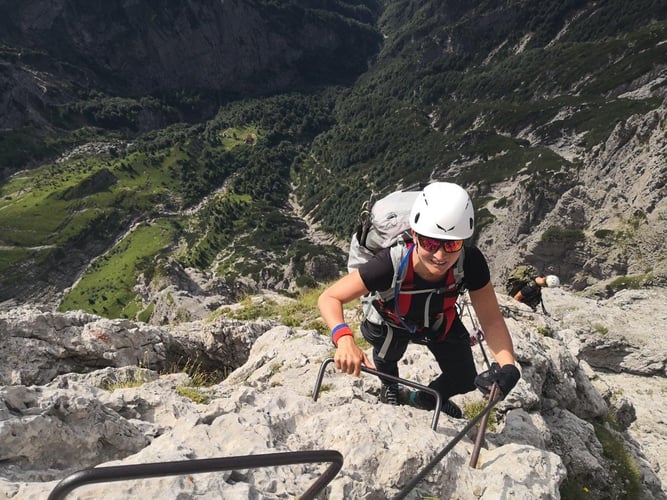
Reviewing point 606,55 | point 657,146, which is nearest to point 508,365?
point 657,146

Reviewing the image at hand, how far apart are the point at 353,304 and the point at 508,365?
28.6 feet

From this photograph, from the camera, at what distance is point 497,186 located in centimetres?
13050

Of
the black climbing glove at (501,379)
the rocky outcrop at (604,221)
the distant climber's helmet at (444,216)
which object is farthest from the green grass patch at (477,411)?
the rocky outcrop at (604,221)

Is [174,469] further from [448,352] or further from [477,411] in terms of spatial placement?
[477,411]

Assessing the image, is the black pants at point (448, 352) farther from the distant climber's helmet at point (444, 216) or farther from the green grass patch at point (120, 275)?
the green grass patch at point (120, 275)

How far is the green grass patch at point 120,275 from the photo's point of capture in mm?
122125

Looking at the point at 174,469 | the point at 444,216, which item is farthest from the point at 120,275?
the point at 174,469

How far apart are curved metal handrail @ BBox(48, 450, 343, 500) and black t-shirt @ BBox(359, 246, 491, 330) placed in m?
2.13

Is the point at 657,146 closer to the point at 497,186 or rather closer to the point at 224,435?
the point at 224,435

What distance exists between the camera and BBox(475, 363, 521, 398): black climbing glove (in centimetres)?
425

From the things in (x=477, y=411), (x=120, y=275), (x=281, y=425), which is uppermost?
(x=281, y=425)

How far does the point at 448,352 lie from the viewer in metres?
5.54

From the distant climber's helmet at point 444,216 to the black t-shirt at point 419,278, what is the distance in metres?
0.46

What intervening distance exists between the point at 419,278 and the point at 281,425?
2.39 metres
